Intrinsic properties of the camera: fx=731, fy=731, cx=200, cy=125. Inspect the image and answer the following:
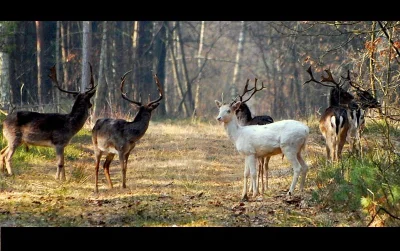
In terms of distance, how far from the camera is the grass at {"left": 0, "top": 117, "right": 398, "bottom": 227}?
9195 mm

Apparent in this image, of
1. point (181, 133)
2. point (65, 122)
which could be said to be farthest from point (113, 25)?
point (65, 122)

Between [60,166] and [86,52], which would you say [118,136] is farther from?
[86,52]

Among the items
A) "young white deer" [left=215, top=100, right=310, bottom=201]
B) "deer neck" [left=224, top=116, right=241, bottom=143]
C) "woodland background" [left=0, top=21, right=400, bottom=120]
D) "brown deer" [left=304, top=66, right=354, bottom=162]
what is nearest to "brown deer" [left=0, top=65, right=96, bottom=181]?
"deer neck" [left=224, top=116, right=241, bottom=143]

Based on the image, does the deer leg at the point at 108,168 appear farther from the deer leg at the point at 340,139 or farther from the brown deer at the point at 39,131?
the deer leg at the point at 340,139

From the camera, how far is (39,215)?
9461mm

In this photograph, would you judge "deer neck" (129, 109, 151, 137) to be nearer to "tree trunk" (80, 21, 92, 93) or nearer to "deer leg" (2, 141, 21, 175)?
"deer leg" (2, 141, 21, 175)

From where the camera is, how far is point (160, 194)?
11.1m

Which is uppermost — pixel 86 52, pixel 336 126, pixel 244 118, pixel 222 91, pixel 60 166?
pixel 86 52

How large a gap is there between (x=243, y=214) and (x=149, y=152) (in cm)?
704

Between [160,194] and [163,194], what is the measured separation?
45mm

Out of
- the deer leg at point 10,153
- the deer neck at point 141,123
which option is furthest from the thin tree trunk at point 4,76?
the deer neck at point 141,123

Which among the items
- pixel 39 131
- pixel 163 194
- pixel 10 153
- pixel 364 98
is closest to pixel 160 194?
pixel 163 194
